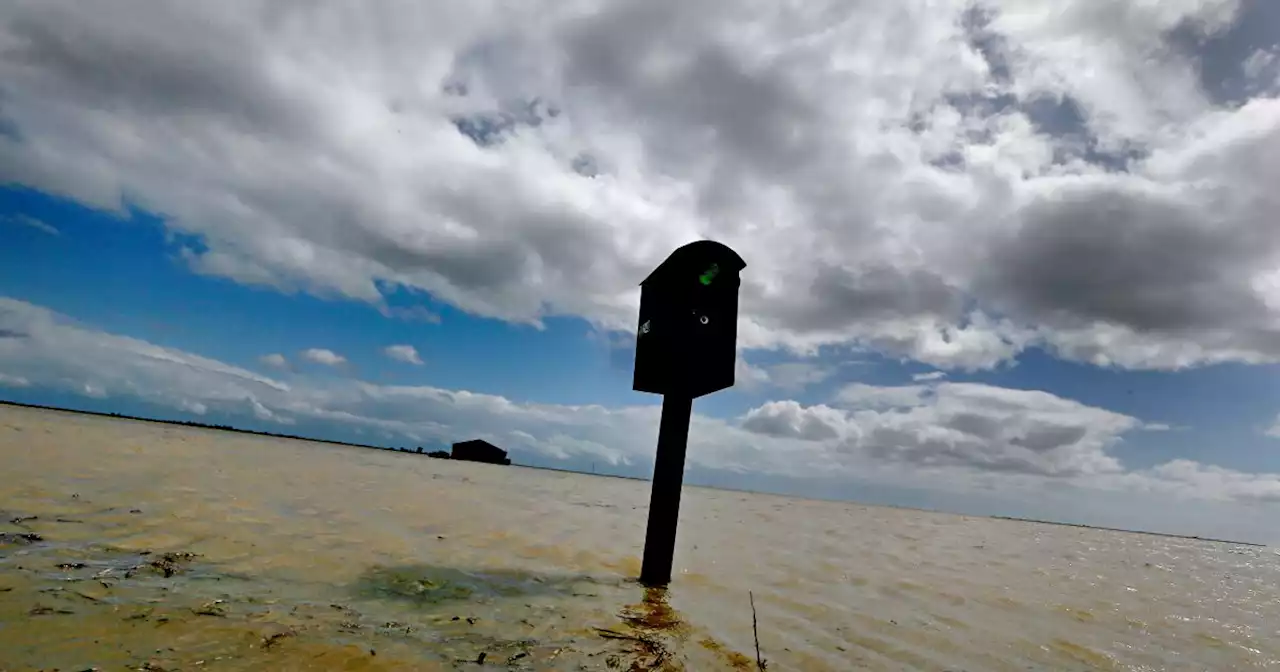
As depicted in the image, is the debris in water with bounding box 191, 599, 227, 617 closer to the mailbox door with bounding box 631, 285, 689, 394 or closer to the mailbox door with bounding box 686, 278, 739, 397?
the mailbox door with bounding box 631, 285, 689, 394

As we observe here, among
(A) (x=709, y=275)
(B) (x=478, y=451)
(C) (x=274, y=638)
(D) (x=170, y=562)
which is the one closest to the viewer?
(C) (x=274, y=638)

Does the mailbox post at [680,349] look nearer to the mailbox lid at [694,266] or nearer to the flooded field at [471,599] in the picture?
the mailbox lid at [694,266]

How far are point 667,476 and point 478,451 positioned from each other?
7586cm

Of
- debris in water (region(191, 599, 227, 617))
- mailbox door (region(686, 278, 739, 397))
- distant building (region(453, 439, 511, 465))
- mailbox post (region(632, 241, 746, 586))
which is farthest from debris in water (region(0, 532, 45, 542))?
distant building (region(453, 439, 511, 465))

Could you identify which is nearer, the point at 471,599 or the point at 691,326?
the point at 471,599

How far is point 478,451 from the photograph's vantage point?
7756 centimetres

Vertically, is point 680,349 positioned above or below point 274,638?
above

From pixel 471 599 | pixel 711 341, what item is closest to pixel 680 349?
pixel 711 341

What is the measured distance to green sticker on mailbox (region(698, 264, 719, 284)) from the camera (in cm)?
602

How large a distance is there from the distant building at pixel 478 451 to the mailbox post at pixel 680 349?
74235mm

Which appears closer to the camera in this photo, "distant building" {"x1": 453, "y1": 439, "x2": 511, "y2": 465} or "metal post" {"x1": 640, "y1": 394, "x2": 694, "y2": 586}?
"metal post" {"x1": 640, "y1": 394, "x2": 694, "y2": 586}

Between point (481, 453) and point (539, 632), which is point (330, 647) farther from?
point (481, 453)

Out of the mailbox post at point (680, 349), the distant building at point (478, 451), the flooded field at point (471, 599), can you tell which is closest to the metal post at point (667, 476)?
the mailbox post at point (680, 349)

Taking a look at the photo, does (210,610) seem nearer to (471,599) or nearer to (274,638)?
(274,638)
